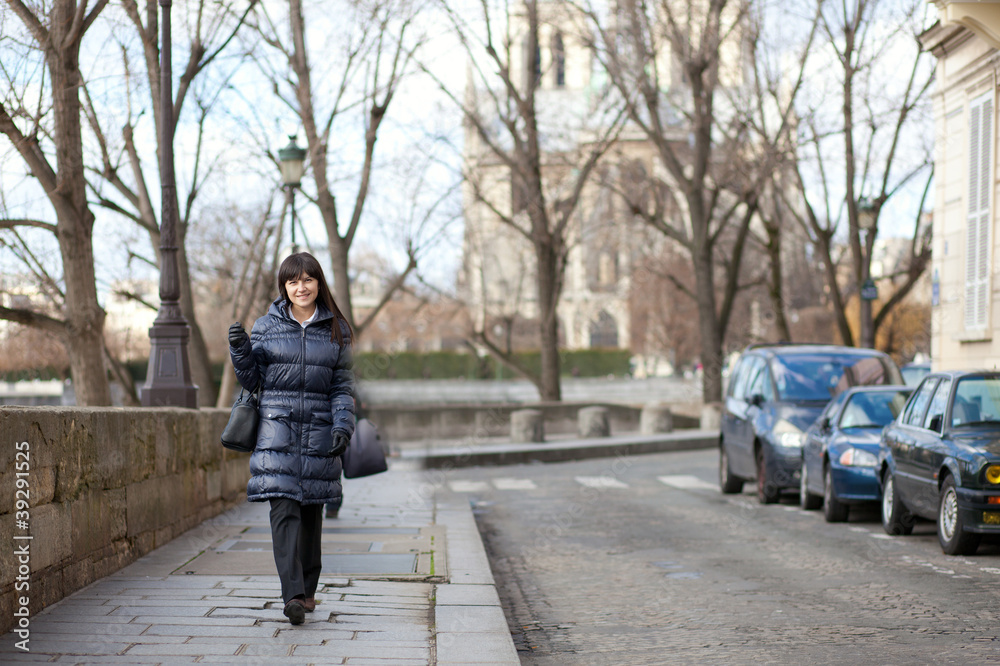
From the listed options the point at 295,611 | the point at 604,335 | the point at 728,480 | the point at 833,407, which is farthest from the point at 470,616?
the point at 604,335

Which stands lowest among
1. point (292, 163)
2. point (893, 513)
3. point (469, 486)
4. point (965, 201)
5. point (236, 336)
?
point (469, 486)

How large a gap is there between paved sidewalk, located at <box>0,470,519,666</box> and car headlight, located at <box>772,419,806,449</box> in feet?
19.1

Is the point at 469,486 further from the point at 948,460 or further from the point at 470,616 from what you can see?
the point at 470,616

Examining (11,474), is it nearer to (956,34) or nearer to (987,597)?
(987,597)

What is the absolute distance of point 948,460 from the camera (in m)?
9.94

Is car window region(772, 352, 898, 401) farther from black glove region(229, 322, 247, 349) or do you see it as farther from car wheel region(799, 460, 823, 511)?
black glove region(229, 322, 247, 349)

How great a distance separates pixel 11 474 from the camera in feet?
19.0

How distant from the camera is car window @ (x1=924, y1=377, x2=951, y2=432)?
422 inches

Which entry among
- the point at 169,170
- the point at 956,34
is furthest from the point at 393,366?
the point at 169,170

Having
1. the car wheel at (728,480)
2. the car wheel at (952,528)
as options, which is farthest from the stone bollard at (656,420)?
the car wheel at (952,528)

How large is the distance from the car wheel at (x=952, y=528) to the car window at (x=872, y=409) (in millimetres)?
3395

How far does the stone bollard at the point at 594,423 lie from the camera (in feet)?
100

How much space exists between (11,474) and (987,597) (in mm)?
5676

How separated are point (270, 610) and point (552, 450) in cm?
1906
